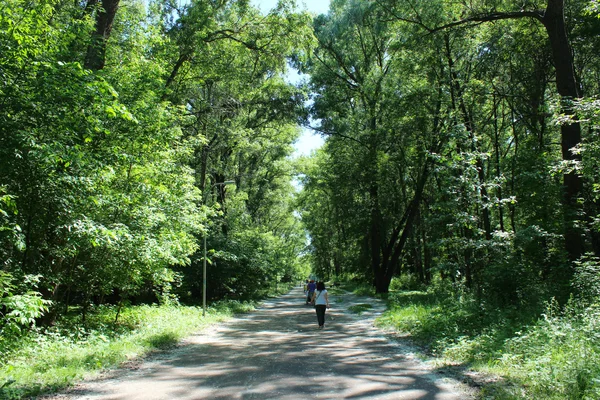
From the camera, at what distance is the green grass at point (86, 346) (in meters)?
6.15

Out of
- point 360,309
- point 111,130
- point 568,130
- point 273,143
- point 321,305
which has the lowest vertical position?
point 360,309

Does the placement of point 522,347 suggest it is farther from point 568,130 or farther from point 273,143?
point 273,143

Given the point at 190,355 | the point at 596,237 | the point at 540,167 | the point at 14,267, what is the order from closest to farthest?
the point at 14,267 < the point at 190,355 < the point at 596,237 < the point at 540,167

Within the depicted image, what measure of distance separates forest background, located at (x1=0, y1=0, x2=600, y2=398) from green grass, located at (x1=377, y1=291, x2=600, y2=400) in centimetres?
4

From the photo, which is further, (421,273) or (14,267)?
(421,273)

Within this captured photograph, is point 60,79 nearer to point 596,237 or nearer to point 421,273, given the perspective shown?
point 596,237

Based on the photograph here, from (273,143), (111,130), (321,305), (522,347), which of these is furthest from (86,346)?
(273,143)

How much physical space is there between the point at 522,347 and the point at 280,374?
14.7 ft

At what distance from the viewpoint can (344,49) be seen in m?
27.5

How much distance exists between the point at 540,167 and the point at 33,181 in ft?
56.8

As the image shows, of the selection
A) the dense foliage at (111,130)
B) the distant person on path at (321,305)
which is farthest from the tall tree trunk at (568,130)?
the dense foliage at (111,130)

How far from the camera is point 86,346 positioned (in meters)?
8.91

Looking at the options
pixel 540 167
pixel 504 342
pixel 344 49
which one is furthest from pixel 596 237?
pixel 344 49

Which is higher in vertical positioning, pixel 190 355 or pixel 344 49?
pixel 344 49
